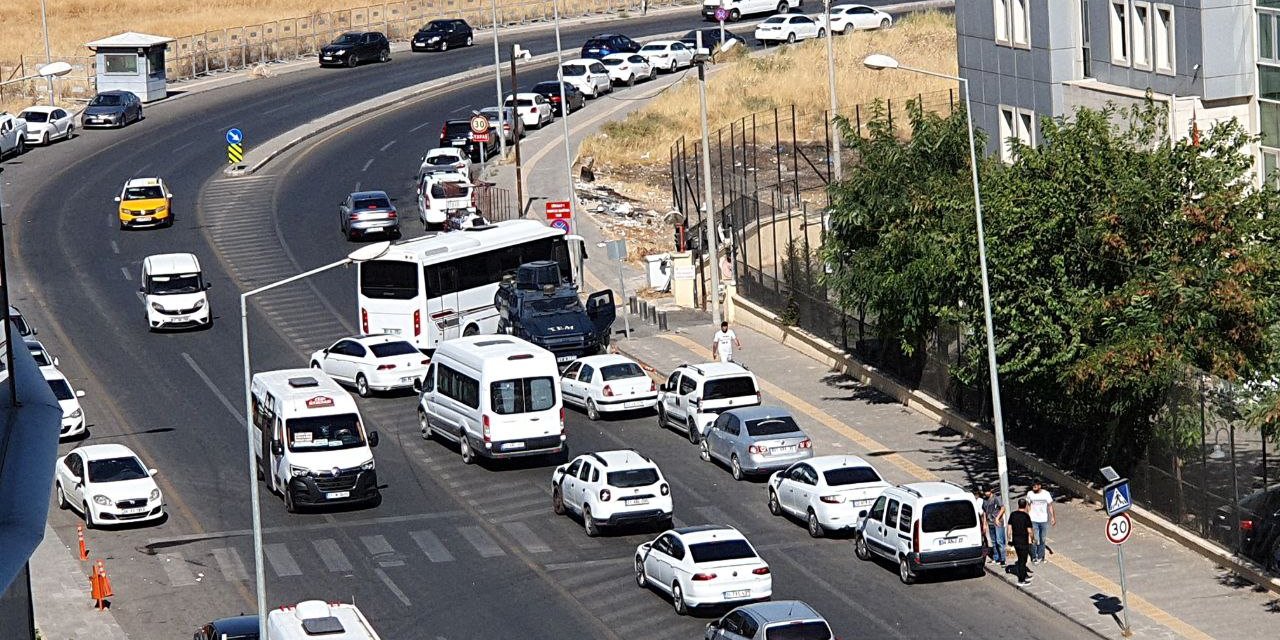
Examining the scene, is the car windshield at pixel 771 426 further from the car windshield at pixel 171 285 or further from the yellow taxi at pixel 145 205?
the yellow taxi at pixel 145 205

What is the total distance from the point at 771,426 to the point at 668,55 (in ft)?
199

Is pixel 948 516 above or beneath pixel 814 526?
above

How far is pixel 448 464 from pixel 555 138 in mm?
40852

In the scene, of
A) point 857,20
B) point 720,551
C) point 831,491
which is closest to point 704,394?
point 831,491

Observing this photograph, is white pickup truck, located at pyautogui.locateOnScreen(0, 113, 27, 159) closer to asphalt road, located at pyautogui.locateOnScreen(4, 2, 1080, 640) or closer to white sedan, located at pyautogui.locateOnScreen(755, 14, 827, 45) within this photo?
asphalt road, located at pyautogui.locateOnScreen(4, 2, 1080, 640)

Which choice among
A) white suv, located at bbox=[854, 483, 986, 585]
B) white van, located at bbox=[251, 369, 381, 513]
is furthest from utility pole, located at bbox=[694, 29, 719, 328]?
white suv, located at bbox=[854, 483, 986, 585]

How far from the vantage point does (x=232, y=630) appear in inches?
1103

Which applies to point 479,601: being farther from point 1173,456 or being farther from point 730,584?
point 1173,456

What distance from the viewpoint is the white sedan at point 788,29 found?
335 feet

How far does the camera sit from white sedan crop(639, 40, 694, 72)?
9643 centimetres

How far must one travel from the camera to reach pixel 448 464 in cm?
4116

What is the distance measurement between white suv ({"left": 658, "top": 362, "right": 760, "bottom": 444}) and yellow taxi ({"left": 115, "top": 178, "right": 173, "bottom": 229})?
30493 millimetres

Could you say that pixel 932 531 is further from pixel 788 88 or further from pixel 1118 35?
pixel 788 88

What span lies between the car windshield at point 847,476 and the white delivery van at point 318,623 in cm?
1067
